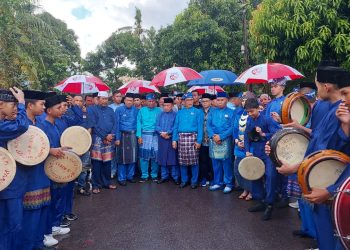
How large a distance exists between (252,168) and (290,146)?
1925mm

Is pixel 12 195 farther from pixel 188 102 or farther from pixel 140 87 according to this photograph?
pixel 140 87

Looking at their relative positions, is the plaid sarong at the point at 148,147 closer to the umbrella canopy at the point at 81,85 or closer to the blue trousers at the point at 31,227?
the umbrella canopy at the point at 81,85

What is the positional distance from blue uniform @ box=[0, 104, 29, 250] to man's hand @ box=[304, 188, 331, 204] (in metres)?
2.68

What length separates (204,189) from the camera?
7.21 metres

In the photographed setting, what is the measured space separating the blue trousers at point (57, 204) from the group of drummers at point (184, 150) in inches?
0.7

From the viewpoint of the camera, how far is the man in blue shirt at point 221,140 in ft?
22.8

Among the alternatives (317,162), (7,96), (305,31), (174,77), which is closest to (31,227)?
(7,96)

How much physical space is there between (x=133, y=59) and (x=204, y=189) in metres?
15.1

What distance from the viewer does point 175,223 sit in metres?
5.18

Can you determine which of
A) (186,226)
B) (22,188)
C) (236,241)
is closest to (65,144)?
(22,188)

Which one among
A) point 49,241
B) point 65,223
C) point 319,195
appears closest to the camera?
point 319,195

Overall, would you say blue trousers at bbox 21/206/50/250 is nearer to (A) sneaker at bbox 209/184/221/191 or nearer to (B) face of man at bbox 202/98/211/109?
(A) sneaker at bbox 209/184/221/191

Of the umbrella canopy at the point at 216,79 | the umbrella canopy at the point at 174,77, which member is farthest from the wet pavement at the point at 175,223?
the umbrella canopy at the point at 216,79

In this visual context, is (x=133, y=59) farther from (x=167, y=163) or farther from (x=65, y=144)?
(x=65, y=144)
